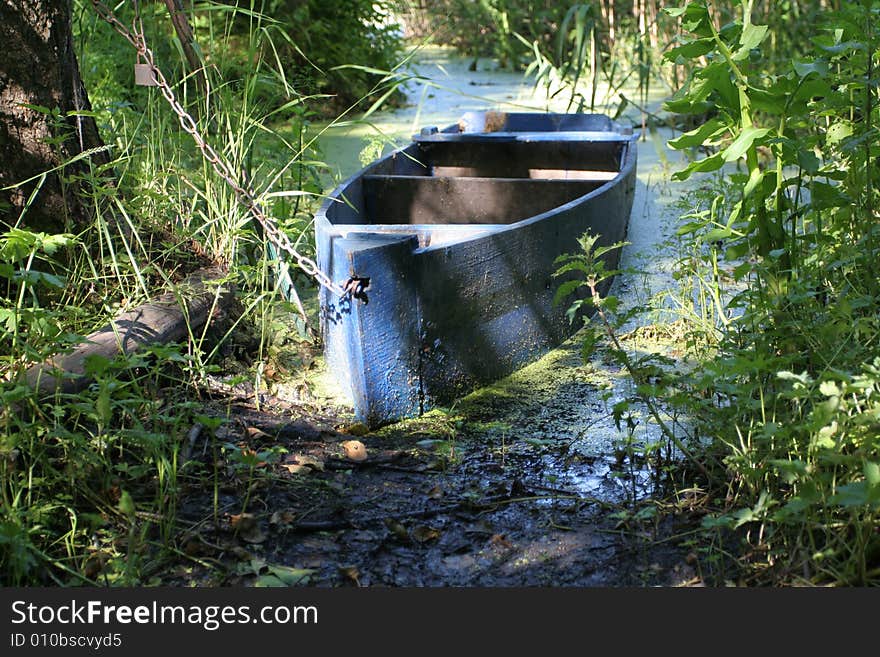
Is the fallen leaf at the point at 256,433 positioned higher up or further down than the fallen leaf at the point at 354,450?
higher up

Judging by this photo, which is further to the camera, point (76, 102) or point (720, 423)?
point (76, 102)

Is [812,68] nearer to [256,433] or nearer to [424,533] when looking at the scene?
[424,533]

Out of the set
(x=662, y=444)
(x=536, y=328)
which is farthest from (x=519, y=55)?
(x=662, y=444)

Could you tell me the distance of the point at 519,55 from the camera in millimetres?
8984

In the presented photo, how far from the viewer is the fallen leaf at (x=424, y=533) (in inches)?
81.2

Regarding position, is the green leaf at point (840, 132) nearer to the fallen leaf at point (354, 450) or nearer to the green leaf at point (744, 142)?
the green leaf at point (744, 142)

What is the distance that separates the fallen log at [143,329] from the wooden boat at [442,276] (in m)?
0.35

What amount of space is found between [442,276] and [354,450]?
0.53 metres

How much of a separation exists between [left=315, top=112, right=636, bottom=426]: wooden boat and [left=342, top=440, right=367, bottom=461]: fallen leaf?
0.53 ft

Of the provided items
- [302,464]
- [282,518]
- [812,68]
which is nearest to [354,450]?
[302,464]

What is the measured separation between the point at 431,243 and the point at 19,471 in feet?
4.26

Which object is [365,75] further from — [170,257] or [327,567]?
[327,567]

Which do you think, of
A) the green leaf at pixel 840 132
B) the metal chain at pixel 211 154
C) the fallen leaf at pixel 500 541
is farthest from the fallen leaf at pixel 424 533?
the green leaf at pixel 840 132

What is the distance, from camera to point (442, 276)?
2682mm
